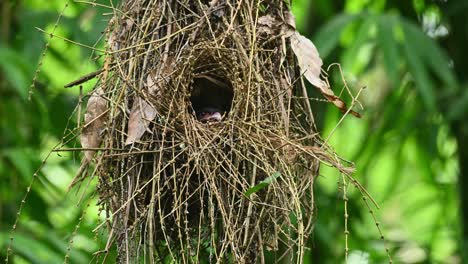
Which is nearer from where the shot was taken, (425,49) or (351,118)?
(425,49)

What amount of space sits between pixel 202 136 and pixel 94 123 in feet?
0.81

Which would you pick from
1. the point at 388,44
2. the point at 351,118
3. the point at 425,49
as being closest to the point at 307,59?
the point at 388,44

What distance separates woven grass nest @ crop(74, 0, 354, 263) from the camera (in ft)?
5.37

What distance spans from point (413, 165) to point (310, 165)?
93.7 inches

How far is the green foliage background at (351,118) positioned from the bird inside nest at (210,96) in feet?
2.78

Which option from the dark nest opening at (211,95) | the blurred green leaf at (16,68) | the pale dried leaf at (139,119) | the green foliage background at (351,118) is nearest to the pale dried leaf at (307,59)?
the dark nest opening at (211,95)

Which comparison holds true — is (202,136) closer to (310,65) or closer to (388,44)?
(310,65)

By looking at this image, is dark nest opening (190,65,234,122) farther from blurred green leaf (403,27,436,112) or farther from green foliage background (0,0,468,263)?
blurred green leaf (403,27,436,112)

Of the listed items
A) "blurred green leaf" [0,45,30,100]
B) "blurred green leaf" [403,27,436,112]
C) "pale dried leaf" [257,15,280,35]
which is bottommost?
"pale dried leaf" [257,15,280,35]

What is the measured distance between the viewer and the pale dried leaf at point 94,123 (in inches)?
69.6

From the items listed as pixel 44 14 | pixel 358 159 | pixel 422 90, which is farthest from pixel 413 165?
pixel 44 14

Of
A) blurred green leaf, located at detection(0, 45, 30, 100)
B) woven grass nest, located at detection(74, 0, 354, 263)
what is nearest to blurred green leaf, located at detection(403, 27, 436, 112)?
woven grass nest, located at detection(74, 0, 354, 263)

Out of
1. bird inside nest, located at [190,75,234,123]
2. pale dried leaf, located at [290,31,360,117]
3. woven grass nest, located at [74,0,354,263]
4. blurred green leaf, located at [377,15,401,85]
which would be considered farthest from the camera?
blurred green leaf, located at [377,15,401,85]

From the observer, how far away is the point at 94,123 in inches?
70.1
